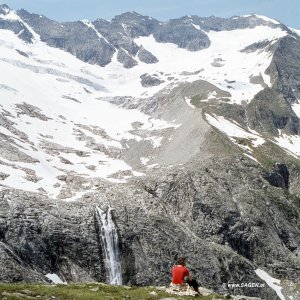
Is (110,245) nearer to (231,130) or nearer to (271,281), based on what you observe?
(271,281)

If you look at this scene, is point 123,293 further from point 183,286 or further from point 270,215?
point 270,215

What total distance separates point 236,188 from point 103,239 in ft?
152

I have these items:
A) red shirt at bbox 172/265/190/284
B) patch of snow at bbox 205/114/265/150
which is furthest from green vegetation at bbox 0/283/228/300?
patch of snow at bbox 205/114/265/150

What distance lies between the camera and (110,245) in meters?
95.1

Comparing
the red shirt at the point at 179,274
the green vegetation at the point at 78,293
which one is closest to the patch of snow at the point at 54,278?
the green vegetation at the point at 78,293

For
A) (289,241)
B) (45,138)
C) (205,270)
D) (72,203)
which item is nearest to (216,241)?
(205,270)

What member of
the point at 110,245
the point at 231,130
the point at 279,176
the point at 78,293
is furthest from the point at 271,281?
the point at 78,293

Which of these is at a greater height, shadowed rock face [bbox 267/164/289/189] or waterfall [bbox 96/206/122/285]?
shadowed rock face [bbox 267/164/289/189]

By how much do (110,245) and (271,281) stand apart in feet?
127

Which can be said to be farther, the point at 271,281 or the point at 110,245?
the point at 271,281

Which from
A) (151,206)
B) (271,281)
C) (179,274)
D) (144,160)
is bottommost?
(271,281)

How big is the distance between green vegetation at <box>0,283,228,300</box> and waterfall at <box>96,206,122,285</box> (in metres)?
55.6

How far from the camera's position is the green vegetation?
3209 centimetres

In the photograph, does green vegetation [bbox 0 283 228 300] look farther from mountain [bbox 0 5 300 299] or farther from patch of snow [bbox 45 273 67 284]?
patch of snow [bbox 45 273 67 284]
